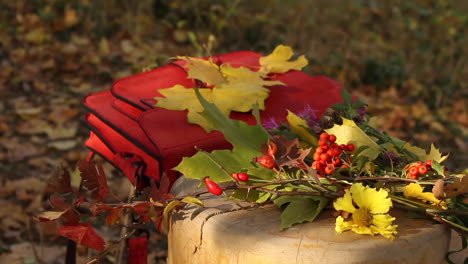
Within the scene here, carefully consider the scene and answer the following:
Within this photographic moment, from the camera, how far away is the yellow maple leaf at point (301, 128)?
4.05 feet

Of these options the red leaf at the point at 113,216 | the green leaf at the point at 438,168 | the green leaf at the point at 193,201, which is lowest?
the red leaf at the point at 113,216

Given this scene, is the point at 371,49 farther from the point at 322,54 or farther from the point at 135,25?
the point at 135,25

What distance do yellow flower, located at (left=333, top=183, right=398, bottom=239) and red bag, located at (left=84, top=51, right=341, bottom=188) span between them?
0.45 meters

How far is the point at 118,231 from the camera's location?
2176 millimetres

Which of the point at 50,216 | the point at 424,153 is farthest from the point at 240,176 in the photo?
the point at 424,153

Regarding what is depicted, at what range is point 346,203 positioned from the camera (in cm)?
98

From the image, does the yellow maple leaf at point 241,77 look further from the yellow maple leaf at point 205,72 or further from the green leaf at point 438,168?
the green leaf at point 438,168

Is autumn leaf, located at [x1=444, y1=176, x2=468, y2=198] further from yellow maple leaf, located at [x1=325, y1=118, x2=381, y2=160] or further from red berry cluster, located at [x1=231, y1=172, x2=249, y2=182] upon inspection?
red berry cluster, located at [x1=231, y1=172, x2=249, y2=182]

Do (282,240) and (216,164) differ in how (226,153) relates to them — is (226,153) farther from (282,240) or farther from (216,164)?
(282,240)

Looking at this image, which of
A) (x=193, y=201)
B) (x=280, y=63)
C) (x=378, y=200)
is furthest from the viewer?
(x=280, y=63)

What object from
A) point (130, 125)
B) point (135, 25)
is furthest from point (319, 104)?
point (135, 25)

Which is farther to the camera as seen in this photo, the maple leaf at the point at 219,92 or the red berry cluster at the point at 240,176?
the maple leaf at the point at 219,92

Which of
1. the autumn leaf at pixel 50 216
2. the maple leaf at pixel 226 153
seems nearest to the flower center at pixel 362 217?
the maple leaf at pixel 226 153

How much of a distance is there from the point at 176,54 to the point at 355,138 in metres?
2.34
